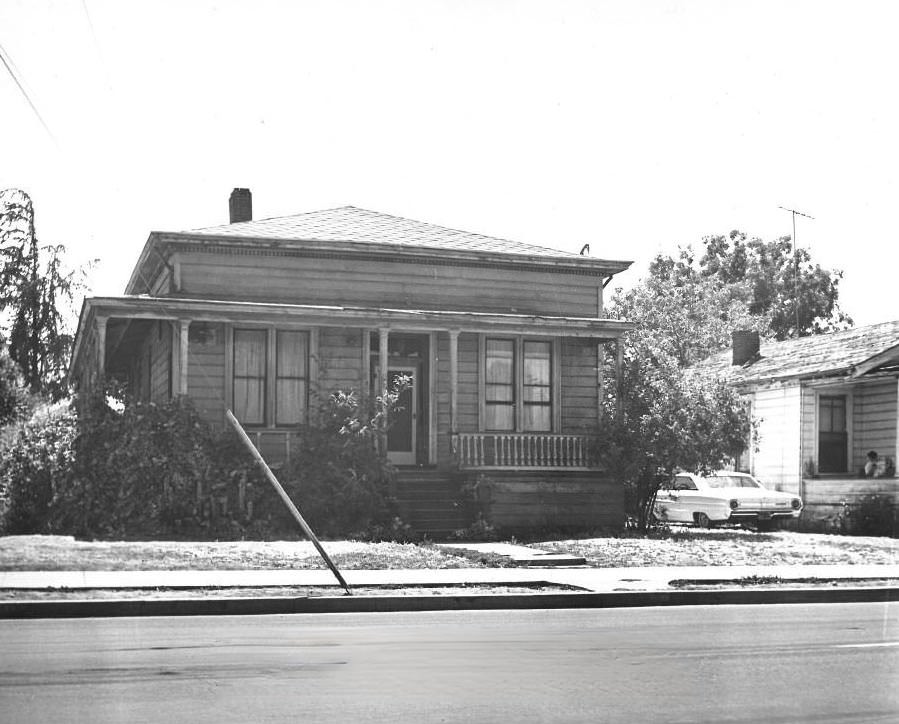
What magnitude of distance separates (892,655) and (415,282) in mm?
17676

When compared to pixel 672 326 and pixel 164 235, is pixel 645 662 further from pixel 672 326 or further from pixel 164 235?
pixel 672 326

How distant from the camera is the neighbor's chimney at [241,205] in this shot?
29.9 meters

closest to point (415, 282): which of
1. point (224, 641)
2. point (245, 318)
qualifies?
point (245, 318)

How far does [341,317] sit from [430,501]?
3871 millimetres

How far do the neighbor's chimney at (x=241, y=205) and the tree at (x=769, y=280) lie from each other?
1528 inches

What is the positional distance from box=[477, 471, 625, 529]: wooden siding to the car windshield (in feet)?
16.6

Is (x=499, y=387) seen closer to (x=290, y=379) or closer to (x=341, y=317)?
(x=341, y=317)

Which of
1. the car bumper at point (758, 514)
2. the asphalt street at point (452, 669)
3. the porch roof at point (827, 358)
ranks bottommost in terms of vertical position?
the car bumper at point (758, 514)

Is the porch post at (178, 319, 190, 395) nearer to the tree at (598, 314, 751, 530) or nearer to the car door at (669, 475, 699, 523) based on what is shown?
the tree at (598, 314, 751, 530)

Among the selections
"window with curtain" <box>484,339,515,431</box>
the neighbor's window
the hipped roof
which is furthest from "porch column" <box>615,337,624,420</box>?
the neighbor's window

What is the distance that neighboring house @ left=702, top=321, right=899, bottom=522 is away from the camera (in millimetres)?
28375

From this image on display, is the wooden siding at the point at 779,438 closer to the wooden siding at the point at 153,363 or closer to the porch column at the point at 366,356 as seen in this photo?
the porch column at the point at 366,356

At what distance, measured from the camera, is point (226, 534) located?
2034cm

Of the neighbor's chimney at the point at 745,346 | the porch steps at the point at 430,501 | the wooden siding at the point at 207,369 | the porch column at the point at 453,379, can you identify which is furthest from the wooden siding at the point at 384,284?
the neighbor's chimney at the point at 745,346
